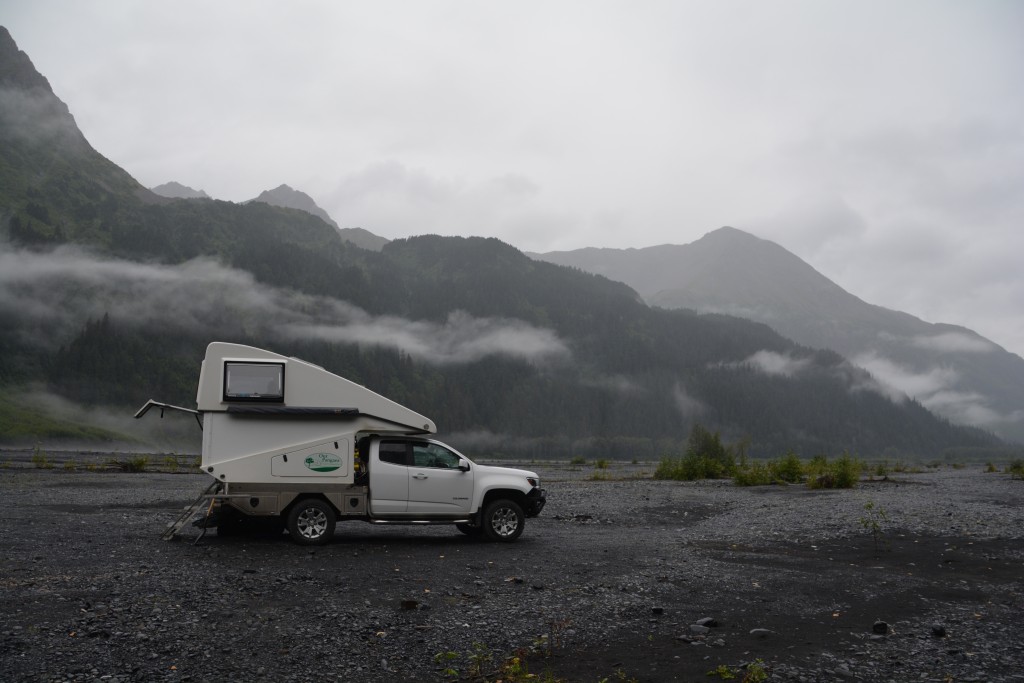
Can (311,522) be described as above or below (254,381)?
below

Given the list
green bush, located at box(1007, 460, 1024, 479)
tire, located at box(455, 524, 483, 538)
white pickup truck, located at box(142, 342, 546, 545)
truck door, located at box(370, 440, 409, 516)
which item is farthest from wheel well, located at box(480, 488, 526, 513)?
green bush, located at box(1007, 460, 1024, 479)

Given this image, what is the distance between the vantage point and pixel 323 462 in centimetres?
1537

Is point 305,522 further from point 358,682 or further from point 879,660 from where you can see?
point 879,660

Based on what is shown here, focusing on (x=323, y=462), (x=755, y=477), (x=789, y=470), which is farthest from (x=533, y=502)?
(x=789, y=470)

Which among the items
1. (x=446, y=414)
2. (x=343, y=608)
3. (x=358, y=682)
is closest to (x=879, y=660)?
(x=358, y=682)

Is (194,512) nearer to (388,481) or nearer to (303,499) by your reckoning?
(303,499)

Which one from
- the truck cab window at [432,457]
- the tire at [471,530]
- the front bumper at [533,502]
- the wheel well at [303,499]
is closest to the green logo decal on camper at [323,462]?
the wheel well at [303,499]

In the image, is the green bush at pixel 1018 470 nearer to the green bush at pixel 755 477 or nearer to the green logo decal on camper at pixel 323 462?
the green bush at pixel 755 477

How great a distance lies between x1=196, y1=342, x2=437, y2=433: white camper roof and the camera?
1505 cm

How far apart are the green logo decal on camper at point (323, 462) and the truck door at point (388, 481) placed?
74 centimetres

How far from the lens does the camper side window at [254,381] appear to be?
49.6 ft

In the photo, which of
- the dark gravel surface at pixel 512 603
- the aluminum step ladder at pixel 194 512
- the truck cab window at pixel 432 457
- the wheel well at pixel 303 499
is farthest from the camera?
the truck cab window at pixel 432 457

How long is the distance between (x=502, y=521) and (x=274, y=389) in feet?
17.8

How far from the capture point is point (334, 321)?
199 meters
